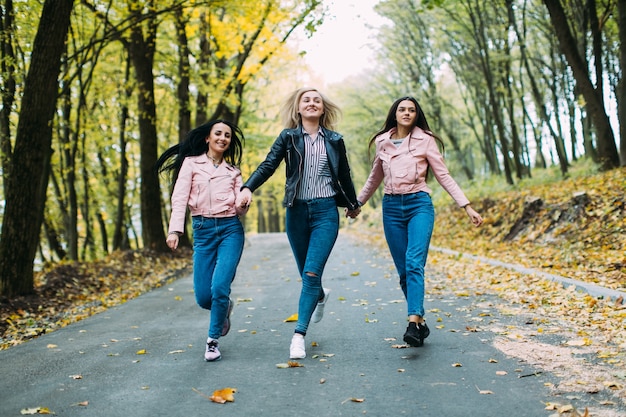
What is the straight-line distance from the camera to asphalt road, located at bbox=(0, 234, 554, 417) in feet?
12.4

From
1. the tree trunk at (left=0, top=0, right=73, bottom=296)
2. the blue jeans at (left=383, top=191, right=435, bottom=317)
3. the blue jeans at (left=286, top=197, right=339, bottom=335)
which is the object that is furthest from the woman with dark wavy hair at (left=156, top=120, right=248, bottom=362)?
the tree trunk at (left=0, top=0, right=73, bottom=296)

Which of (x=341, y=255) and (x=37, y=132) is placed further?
(x=341, y=255)

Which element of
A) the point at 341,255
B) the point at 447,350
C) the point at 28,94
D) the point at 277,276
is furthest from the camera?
the point at 341,255

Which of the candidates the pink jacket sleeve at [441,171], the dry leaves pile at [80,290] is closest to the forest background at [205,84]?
the dry leaves pile at [80,290]

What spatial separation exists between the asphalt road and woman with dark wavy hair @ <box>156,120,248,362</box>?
1.77 ft

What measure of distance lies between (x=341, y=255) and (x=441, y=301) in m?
8.79

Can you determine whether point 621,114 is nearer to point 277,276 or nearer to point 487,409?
point 277,276

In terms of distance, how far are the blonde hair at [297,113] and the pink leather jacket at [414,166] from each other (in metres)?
0.56

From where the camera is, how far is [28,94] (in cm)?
920

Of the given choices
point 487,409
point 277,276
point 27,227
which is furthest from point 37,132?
point 487,409

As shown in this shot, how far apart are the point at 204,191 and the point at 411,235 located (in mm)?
1904

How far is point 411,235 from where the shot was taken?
5461mm

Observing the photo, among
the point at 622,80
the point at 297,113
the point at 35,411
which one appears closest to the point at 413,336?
the point at 297,113

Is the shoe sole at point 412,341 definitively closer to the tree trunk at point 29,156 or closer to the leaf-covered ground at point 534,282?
the leaf-covered ground at point 534,282
